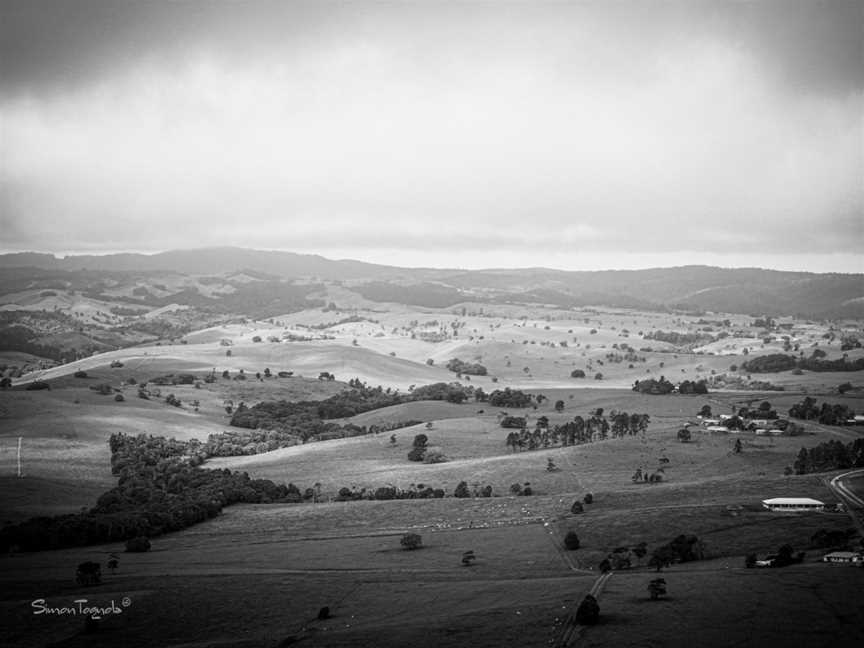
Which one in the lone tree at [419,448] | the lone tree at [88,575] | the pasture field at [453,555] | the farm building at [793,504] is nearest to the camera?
the pasture field at [453,555]

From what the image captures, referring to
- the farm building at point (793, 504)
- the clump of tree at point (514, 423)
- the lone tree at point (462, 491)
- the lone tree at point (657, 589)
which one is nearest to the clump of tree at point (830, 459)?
the farm building at point (793, 504)

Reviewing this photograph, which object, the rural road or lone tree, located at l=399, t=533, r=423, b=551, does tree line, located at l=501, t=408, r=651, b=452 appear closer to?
the rural road

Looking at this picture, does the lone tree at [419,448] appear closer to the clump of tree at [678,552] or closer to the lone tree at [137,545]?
the lone tree at [137,545]

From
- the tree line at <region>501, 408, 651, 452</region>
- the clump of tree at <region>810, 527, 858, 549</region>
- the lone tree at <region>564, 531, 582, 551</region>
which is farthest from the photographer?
the tree line at <region>501, 408, 651, 452</region>

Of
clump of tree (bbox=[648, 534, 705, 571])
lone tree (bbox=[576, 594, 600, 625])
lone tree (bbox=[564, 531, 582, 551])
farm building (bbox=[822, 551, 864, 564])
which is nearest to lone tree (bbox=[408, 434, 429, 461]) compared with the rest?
lone tree (bbox=[564, 531, 582, 551])

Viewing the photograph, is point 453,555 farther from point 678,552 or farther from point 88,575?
point 88,575

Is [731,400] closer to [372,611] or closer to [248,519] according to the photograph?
[248,519]

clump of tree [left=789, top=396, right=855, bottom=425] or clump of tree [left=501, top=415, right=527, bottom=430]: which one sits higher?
clump of tree [left=789, top=396, right=855, bottom=425]

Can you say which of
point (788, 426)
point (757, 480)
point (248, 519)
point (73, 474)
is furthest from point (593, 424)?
point (73, 474)
